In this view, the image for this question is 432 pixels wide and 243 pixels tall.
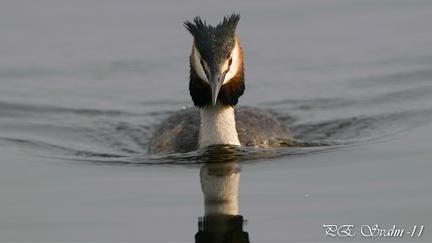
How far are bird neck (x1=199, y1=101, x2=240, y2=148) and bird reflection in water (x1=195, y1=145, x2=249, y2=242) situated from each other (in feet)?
0.31

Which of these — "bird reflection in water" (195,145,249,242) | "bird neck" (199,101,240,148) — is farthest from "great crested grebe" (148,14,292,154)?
"bird reflection in water" (195,145,249,242)

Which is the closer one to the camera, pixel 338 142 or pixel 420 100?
pixel 338 142

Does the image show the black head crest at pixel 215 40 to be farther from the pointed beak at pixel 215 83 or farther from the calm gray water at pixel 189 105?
the calm gray water at pixel 189 105

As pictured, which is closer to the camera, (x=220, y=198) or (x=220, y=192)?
(x=220, y=198)

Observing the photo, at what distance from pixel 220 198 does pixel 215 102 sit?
135 centimetres

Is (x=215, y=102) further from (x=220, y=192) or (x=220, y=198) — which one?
(x=220, y=198)

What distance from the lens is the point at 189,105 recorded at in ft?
57.3

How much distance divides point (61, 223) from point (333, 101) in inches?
281

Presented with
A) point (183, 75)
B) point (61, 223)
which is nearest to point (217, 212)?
point (61, 223)

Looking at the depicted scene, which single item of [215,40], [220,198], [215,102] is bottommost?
[220,198]

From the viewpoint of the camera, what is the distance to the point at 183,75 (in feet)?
60.8

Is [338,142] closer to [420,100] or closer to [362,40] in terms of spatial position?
[420,100]

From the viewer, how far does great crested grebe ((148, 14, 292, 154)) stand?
12.9m

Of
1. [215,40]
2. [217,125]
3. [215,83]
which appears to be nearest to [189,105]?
[217,125]
